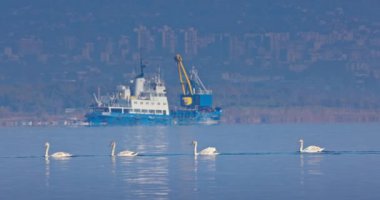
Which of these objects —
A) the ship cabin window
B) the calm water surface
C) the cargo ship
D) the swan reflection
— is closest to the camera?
the calm water surface

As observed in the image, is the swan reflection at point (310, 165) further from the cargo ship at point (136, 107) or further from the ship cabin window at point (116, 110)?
the ship cabin window at point (116, 110)

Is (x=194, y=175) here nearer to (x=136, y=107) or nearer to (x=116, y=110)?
(x=136, y=107)

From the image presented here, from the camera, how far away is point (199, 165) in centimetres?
7850

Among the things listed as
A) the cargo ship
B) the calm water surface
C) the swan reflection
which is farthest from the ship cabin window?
the swan reflection

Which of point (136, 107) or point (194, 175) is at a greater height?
point (136, 107)

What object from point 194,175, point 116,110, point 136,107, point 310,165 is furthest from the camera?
point 116,110

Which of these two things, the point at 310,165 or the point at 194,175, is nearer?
the point at 194,175

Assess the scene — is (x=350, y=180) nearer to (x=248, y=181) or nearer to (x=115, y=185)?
(x=248, y=181)

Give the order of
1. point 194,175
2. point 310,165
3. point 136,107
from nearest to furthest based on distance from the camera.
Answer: point 194,175
point 310,165
point 136,107

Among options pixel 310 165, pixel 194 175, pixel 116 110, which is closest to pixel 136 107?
pixel 116 110

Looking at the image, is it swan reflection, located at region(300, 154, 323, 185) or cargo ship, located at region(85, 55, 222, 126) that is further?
cargo ship, located at region(85, 55, 222, 126)

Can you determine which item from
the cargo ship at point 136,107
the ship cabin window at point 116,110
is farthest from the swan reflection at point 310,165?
the ship cabin window at point 116,110

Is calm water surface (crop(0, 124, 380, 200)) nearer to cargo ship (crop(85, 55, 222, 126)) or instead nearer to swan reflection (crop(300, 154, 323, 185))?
swan reflection (crop(300, 154, 323, 185))

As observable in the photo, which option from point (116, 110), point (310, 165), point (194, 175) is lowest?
point (194, 175)
